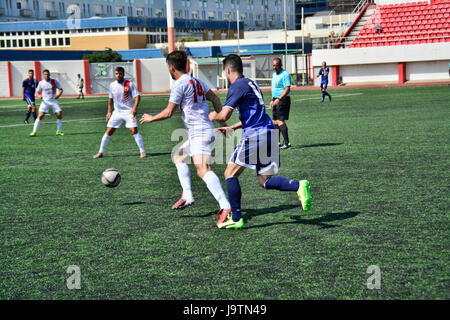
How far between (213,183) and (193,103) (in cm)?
98

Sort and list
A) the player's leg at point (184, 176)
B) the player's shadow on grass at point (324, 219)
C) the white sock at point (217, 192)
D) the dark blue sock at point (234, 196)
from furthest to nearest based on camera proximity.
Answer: the player's leg at point (184, 176)
the white sock at point (217, 192)
the player's shadow on grass at point (324, 219)
the dark blue sock at point (234, 196)

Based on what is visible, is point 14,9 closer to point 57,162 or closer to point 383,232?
point 57,162

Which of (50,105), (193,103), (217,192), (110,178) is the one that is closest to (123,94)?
(110,178)

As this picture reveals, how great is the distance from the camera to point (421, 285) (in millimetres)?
4727

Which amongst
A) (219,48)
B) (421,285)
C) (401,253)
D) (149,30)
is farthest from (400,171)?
(149,30)

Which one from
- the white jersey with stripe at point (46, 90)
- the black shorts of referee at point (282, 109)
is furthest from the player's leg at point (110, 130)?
the white jersey with stripe at point (46, 90)

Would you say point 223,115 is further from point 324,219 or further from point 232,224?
point 324,219

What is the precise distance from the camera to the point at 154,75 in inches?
2341

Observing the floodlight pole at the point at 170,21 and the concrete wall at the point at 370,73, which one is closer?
the concrete wall at the point at 370,73

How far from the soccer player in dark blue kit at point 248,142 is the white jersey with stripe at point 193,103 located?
489 mm

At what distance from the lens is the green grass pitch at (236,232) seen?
195 inches

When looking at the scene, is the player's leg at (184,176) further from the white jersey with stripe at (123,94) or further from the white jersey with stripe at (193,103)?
the white jersey with stripe at (123,94)

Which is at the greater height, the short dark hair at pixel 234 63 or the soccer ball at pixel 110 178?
the short dark hair at pixel 234 63

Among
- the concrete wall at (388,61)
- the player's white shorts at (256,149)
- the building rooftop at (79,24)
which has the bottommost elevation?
the player's white shorts at (256,149)
